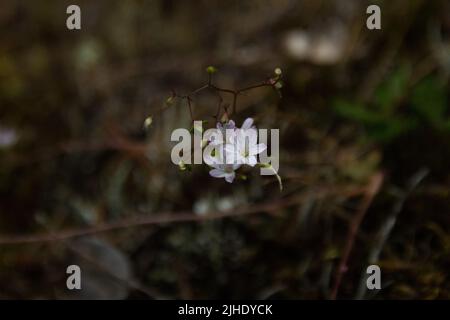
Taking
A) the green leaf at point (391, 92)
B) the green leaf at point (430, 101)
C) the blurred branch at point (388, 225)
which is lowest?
the blurred branch at point (388, 225)

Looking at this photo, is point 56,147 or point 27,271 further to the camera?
point 56,147

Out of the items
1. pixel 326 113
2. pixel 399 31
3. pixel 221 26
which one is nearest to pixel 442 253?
pixel 326 113

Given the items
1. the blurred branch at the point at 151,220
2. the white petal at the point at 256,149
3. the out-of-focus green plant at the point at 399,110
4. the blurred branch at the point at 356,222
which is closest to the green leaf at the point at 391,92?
the out-of-focus green plant at the point at 399,110

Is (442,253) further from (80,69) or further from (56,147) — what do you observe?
(80,69)

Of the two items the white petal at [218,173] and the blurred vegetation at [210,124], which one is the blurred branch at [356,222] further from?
the white petal at [218,173]

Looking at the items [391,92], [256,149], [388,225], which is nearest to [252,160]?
[256,149]
